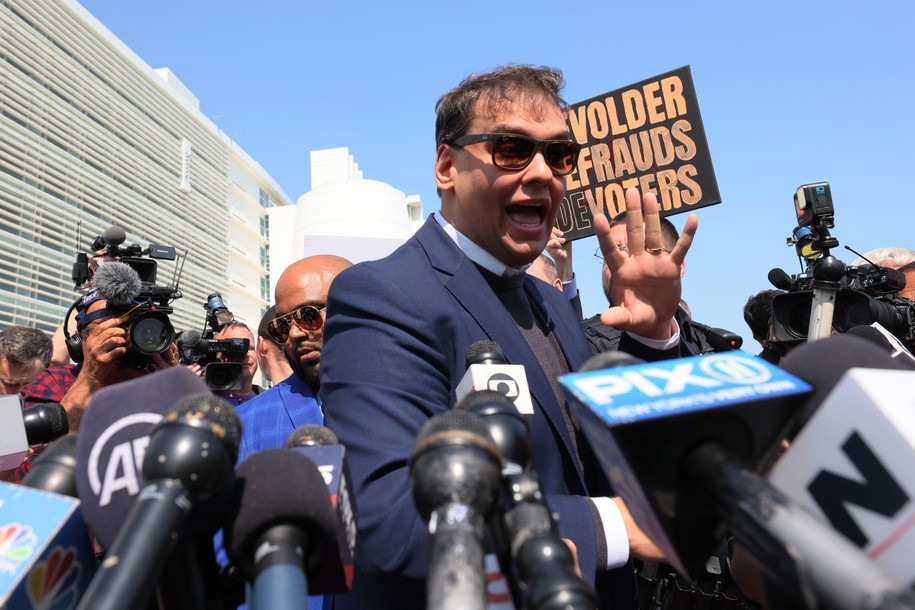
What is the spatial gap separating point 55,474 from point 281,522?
14.8 inches

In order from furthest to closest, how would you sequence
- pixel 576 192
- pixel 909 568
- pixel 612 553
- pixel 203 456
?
pixel 576 192 → pixel 612 553 → pixel 203 456 → pixel 909 568

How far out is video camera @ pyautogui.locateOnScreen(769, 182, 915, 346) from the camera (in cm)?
361

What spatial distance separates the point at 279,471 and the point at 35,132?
58.2 ft

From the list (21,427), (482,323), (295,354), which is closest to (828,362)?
(482,323)

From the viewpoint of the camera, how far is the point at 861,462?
822mm

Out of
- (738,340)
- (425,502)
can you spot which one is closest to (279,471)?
(425,502)

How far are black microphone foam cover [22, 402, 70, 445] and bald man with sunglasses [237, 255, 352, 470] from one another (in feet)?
3.51

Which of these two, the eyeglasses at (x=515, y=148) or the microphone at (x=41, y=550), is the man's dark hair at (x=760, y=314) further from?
the microphone at (x=41, y=550)

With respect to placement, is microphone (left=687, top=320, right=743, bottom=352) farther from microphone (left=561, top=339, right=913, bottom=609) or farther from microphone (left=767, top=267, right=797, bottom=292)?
microphone (left=561, top=339, right=913, bottom=609)

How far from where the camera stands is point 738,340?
4.07m

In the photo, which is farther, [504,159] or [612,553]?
[504,159]

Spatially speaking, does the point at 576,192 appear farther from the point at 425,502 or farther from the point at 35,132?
the point at 35,132

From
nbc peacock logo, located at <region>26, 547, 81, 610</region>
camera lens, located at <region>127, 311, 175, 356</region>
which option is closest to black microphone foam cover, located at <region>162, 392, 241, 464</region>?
nbc peacock logo, located at <region>26, 547, 81, 610</region>

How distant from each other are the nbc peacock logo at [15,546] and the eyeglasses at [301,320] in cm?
238
